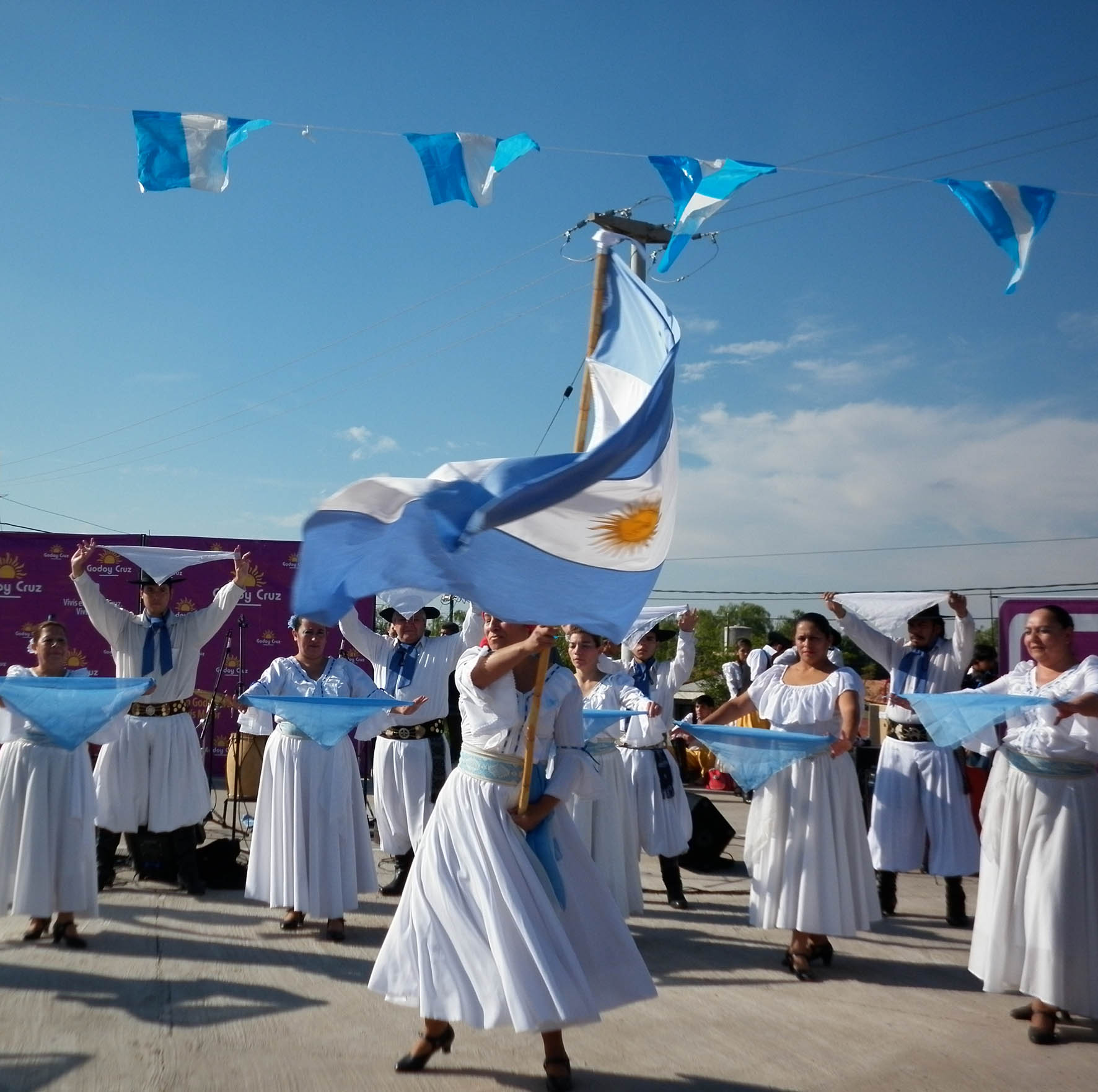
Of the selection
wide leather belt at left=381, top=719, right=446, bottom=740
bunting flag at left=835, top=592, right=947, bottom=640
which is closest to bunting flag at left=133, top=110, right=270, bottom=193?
wide leather belt at left=381, top=719, right=446, bottom=740

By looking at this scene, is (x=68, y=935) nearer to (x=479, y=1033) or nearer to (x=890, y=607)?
(x=479, y=1033)

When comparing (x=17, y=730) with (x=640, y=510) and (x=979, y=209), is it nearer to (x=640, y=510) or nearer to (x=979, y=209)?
(x=640, y=510)

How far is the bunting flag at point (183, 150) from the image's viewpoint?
23.4ft

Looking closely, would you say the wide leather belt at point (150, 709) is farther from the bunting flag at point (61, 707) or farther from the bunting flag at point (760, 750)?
the bunting flag at point (760, 750)

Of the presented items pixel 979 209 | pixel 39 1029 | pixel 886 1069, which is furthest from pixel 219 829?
pixel 979 209

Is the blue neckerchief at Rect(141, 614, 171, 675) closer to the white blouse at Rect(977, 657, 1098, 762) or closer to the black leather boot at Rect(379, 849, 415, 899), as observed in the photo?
the black leather boot at Rect(379, 849, 415, 899)

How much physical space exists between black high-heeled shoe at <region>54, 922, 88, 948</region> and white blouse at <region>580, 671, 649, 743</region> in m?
3.56

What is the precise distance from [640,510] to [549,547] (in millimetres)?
492

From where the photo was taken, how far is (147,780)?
8.10 m

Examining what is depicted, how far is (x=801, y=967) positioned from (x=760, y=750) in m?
1.25

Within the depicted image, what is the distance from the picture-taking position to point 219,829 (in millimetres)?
11180

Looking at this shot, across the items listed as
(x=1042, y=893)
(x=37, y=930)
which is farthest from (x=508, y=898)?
(x=37, y=930)

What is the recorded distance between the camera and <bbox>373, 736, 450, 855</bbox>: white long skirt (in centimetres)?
838

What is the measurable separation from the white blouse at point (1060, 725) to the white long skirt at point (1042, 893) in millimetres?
156
